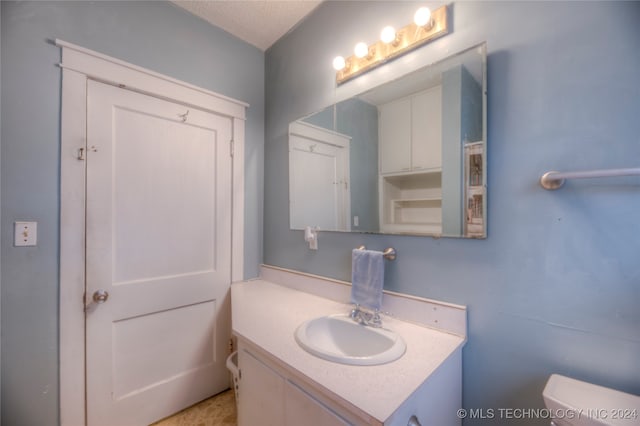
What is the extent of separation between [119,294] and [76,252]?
30cm

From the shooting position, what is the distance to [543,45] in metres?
0.85

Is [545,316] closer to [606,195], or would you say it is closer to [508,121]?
[606,195]

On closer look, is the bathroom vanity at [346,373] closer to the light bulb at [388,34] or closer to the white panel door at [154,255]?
the white panel door at [154,255]

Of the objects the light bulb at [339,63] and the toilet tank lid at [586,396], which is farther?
the light bulb at [339,63]

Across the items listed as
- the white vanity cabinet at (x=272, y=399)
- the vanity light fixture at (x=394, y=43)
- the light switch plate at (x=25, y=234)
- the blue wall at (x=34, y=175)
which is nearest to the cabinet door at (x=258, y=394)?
the white vanity cabinet at (x=272, y=399)

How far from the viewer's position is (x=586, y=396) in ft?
2.29

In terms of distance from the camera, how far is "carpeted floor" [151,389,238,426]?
150cm

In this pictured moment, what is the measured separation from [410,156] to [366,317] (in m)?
0.74

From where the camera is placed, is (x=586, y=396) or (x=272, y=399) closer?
(x=586, y=396)

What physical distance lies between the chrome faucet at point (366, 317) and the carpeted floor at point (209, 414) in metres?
1.02

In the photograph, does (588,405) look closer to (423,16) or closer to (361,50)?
(423,16)

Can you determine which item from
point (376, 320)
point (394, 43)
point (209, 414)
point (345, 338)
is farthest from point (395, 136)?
point (209, 414)

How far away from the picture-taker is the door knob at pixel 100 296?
4.33 feet

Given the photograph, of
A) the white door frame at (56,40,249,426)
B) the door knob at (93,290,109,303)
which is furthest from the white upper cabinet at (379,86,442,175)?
the door knob at (93,290,109,303)
